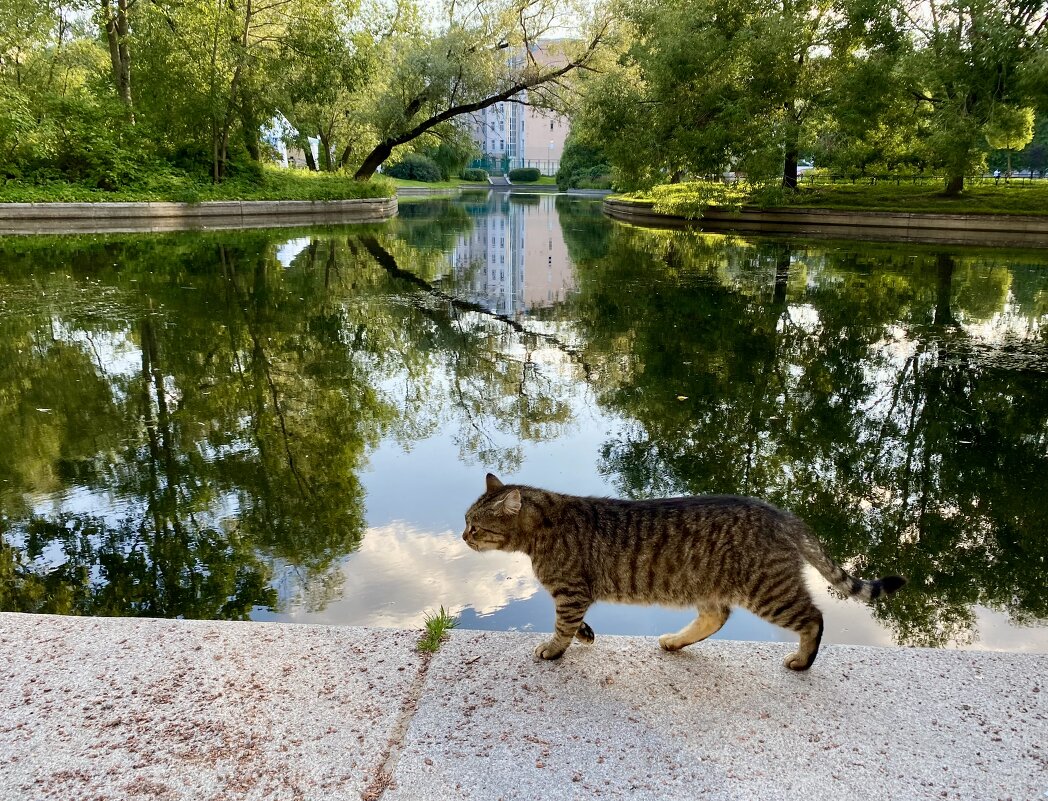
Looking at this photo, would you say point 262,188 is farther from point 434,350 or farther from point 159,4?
point 434,350

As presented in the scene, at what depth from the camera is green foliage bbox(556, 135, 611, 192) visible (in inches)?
2744

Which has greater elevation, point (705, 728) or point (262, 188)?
point (262, 188)

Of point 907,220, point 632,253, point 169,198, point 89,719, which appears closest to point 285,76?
point 169,198

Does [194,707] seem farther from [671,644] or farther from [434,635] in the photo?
[671,644]

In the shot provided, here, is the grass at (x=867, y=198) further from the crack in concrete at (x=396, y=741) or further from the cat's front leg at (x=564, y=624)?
the crack in concrete at (x=396, y=741)

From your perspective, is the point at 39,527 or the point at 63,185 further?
the point at 63,185

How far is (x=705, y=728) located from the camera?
277cm

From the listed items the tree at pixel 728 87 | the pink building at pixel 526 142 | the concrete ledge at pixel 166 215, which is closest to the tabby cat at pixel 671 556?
the concrete ledge at pixel 166 215

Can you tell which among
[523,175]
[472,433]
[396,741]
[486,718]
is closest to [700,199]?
[472,433]

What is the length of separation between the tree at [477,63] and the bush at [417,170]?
36.9m

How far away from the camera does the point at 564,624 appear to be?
127 inches

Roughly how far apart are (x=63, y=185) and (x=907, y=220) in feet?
99.9

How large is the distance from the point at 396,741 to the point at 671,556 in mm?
1334

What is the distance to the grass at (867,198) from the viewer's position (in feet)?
87.1
